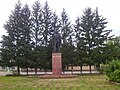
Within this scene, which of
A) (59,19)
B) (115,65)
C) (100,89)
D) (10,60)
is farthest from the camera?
(59,19)

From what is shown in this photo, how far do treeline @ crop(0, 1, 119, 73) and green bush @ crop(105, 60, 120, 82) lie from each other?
769 inches

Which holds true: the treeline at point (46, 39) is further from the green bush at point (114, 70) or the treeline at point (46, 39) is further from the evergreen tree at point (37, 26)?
the green bush at point (114, 70)

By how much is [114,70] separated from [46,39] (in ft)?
77.1

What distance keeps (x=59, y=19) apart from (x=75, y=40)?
4.30 m

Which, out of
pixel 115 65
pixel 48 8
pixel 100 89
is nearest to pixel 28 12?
pixel 48 8

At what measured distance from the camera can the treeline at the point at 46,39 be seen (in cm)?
3906

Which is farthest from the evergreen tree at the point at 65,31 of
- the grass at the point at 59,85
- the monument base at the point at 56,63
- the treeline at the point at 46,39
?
the grass at the point at 59,85

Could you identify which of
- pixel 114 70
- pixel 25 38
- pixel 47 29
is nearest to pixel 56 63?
pixel 114 70

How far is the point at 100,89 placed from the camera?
1427 centimetres

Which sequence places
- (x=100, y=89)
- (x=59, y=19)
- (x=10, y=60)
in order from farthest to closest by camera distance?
1. (x=59, y=19)
2. (x=10, y=60)
3. (x=100, y=89)

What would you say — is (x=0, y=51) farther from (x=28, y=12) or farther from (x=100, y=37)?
(x=100, y=37)

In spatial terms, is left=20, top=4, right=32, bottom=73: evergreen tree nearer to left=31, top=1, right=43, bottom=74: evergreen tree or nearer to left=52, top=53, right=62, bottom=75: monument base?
left=31, top=1, right=43, bottom=74: evergreen tree

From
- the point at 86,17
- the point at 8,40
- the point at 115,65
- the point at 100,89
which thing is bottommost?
the point at 100,89

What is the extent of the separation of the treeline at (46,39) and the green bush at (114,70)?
1953cm
